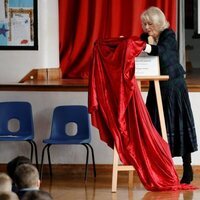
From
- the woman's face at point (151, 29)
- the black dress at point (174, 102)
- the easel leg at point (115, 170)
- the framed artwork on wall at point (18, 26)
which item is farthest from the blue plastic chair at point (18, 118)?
the woman's face at point (151, 29)

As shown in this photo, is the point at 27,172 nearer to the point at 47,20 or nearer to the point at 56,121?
the point at 56,121

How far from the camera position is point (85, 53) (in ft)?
25.7

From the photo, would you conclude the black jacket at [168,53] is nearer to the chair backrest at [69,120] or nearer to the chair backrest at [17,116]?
the chair backrest at [69,120]

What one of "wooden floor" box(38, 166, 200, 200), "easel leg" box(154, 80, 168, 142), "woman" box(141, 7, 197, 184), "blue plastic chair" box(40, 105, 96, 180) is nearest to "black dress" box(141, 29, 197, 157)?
"woman" box(141, 7, 197, 184)

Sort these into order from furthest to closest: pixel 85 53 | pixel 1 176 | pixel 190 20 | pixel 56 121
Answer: pixel 190 20, pixel 85 53, pixel 56 121, pixel 1 176

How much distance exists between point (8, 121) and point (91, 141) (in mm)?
804

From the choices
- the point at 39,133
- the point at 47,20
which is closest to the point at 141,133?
the point at 39,133

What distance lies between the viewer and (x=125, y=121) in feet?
18.4

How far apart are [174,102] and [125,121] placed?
458mm

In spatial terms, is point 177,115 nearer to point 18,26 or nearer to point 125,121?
point 125,121

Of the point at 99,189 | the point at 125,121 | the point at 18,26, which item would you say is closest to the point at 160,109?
the point at 125,121

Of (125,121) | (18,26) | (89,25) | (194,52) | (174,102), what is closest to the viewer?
(125,121)

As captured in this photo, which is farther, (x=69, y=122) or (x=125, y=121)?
(x=69, y=122)

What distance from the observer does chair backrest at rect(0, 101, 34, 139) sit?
20.9 ft
